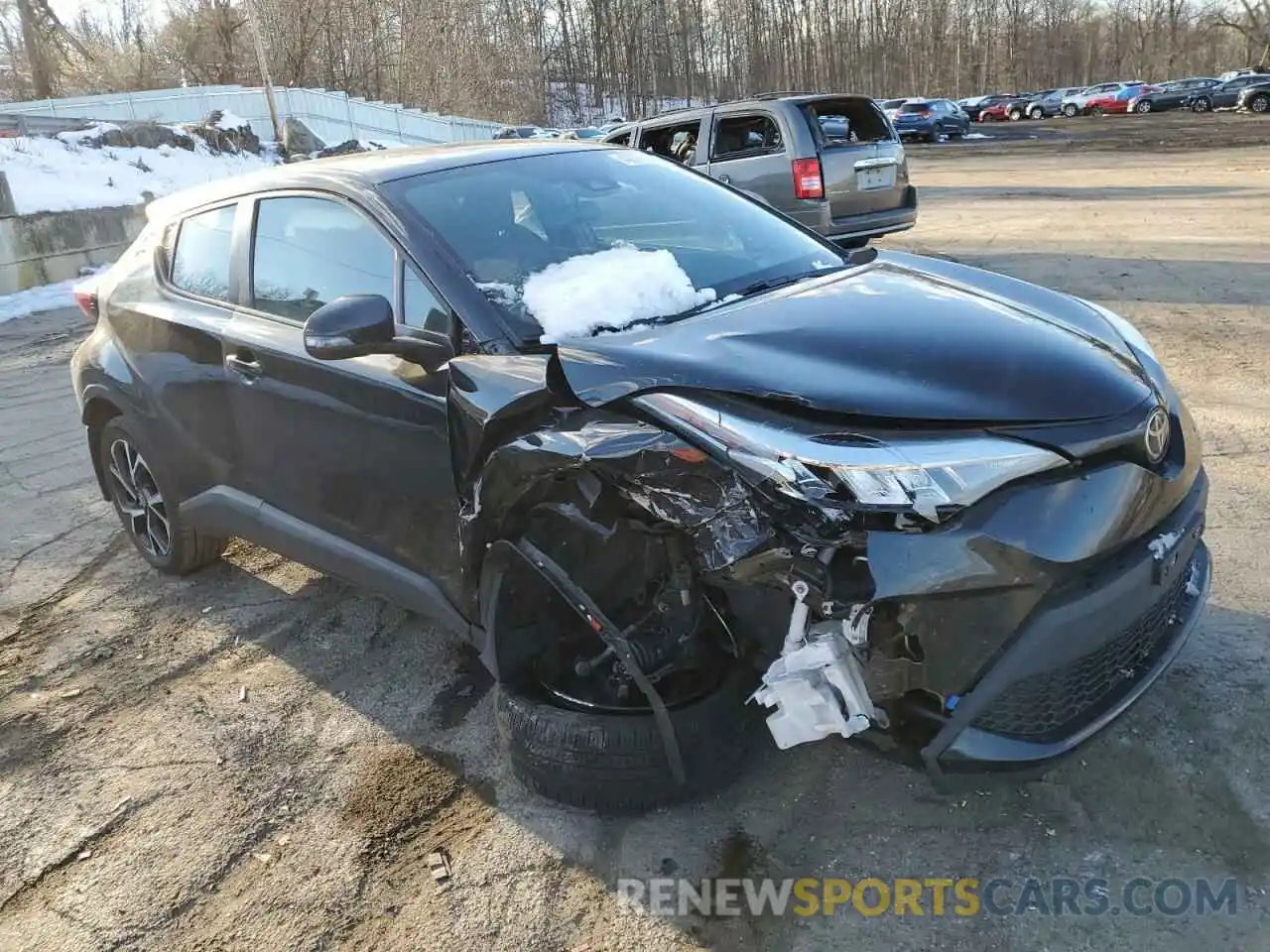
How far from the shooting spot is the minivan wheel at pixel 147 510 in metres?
4.23

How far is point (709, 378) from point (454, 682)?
1.73 metres

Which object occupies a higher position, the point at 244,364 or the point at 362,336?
the point at 362,336

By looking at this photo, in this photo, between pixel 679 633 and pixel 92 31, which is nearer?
pixel 679 633

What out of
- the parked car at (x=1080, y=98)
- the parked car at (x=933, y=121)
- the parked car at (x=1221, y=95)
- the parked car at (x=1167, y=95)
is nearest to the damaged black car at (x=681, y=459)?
the parked car at (x=933, y=121)

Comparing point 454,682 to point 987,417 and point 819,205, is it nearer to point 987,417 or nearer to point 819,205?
point 987,417

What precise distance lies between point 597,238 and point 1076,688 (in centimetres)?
199

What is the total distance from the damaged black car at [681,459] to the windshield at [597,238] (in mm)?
14

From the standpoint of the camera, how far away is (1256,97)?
127ft

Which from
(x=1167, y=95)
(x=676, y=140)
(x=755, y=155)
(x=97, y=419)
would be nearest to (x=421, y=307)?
(x=97, y=419)

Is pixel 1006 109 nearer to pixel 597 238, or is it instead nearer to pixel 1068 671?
pixel 597 238

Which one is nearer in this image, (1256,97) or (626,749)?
(626,749)

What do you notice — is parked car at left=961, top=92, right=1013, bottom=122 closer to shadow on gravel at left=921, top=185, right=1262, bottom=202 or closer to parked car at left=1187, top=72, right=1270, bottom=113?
parked car at left=1187, top=72, right=1270, bottom=113

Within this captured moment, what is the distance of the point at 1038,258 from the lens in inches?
397

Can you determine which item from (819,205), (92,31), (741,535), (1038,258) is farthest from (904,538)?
(92,31)
